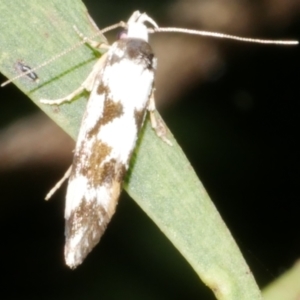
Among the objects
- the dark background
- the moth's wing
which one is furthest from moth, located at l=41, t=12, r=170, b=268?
the dark background

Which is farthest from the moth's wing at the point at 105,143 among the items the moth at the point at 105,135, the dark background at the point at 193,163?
the dark background at the point at 193,163

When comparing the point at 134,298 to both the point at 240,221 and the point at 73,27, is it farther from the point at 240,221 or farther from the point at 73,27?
the point at 73,27

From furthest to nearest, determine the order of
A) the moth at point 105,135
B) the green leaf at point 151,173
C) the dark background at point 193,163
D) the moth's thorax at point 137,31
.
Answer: the dark background at point 193,163, the moth's thorax at point 137,31, the moth at point 105,135, the green leaf at point 151,173

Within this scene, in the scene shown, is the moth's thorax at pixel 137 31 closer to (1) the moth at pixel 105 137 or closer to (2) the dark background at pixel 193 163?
(1) the moth at pixel 105 137

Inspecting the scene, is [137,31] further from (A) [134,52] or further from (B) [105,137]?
(B) [105,137]

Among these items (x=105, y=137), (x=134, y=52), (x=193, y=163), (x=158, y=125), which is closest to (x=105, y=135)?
(x=105, y=137)

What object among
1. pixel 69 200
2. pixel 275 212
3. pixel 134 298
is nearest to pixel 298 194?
pixel 275 212

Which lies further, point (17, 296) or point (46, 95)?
point (17, 296)
